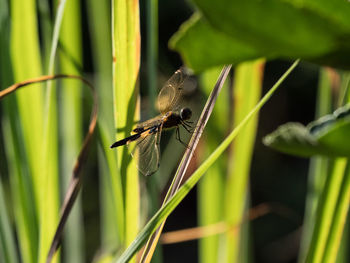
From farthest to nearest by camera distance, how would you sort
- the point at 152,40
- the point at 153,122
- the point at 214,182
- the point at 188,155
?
the point at 214,182 → the point at 153,122 → the point at 152,40 → the point at 188,155

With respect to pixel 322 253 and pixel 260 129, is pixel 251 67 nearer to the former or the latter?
pixel 322 253

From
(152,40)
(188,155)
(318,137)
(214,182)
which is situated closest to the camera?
(318,137)

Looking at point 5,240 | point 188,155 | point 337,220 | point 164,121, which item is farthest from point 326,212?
point 5,240

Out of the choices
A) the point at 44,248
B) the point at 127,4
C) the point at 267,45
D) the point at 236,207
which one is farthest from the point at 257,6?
the point at 236,207

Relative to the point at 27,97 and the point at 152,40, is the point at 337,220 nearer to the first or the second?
the point at 152,40

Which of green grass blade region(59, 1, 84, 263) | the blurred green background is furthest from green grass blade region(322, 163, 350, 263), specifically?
green grass blade region(59, 1, 84, 263)
